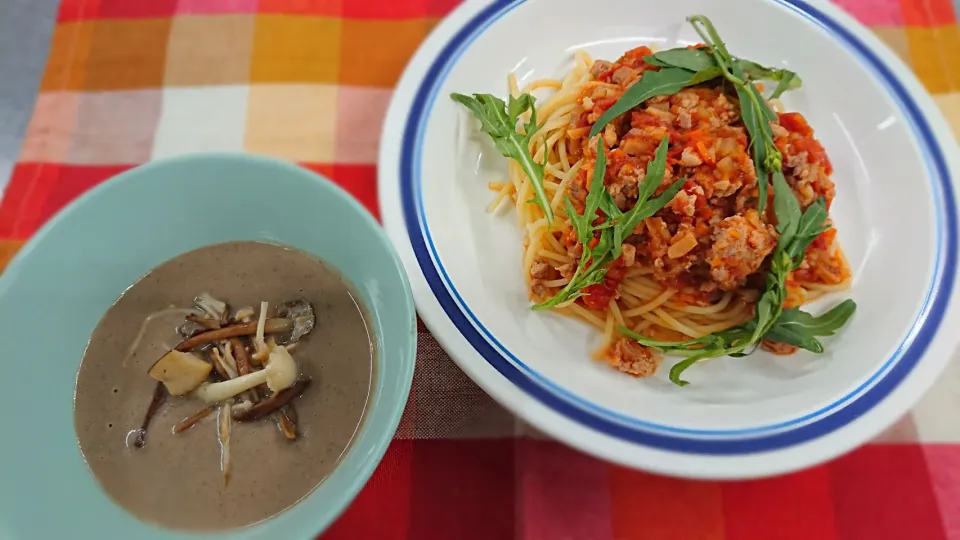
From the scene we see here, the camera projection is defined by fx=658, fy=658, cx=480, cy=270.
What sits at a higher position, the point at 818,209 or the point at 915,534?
the point at 818,209

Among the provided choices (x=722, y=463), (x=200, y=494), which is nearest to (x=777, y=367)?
(x=722, y=463)

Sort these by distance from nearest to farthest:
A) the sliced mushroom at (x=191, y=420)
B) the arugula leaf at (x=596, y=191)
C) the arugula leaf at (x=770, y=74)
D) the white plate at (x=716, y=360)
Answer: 1. the sliced mushroom at (x=191, y=420)
2. the white plate at (x=716, y=360)
3. the arugula leaf at (x=596, y=191)
4. the arugula leaf at (x=770, y=74)

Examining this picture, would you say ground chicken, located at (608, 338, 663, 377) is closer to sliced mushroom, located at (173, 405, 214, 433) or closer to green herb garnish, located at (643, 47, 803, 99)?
green herb garnish, located at (643, 47, 803, 99)

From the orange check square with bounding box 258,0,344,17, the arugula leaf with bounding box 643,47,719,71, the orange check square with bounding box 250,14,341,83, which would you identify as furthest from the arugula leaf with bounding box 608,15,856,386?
the orange check square with bounding box 258,0,344,17

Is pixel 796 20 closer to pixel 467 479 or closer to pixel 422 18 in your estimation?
pixel 422 18

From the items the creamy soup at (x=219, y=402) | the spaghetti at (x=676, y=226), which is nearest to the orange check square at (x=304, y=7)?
the spaghetti at (x=676, y=226)

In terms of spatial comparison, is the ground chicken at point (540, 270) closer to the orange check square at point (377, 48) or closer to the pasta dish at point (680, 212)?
the pasta dish at point (680, 212)

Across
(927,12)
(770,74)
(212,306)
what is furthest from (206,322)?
(927,12)

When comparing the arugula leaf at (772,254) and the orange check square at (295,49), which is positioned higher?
the arugula leaf at (772,254)
